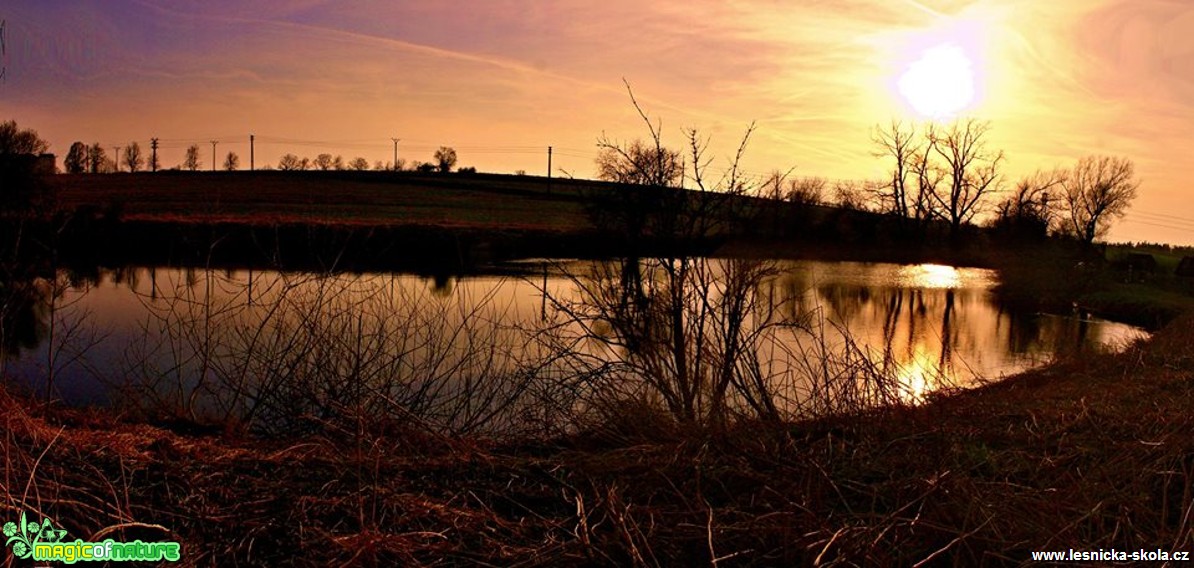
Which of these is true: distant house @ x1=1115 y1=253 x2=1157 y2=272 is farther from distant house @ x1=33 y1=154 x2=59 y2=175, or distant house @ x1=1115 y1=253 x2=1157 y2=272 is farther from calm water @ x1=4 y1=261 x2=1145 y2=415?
distant house @ x1=33 y1=154 x2=59 y2=175

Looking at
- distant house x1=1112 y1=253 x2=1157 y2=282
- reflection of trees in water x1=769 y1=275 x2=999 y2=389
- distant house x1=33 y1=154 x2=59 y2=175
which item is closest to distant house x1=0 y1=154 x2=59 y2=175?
distant house x1=33 y1=154 x2=59 y2=175

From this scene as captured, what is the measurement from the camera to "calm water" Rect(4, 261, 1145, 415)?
930 centimetres

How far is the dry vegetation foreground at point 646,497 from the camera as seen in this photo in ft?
11.6

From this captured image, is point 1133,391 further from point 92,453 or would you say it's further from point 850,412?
point 92,453

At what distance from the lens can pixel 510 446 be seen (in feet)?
21.9

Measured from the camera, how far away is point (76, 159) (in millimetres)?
77312

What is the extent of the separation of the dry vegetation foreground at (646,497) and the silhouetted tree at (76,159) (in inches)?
3321

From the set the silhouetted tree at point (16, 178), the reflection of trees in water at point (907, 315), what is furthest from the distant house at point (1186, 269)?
the silhouetted tree at point (16, 178)

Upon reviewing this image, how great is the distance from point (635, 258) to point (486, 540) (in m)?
5.70

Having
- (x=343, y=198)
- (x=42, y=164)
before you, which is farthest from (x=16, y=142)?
(x=343, y=198)

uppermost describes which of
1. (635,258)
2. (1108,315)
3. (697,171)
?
(697,171)

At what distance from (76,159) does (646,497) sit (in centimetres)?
8814

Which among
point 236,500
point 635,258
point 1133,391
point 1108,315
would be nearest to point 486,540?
point 236,500

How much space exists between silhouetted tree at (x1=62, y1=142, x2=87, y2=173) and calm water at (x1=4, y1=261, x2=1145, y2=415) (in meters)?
60.9
